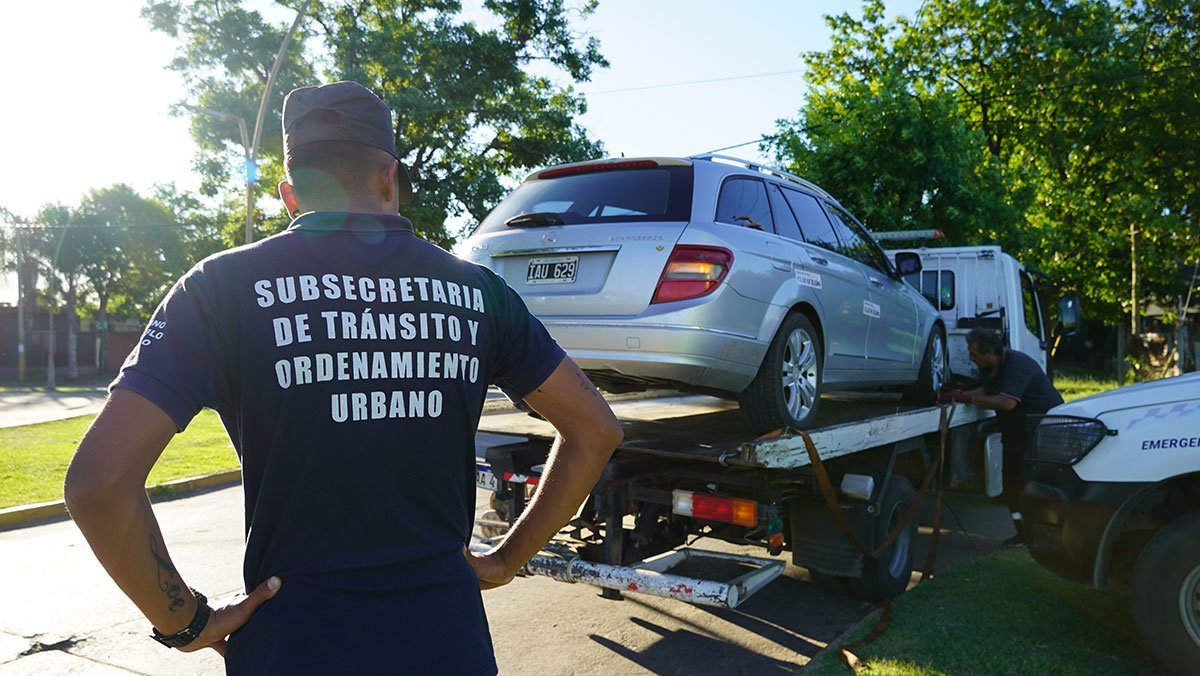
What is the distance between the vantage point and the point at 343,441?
4.78 feet

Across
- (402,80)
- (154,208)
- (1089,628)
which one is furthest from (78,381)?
(1089,628)

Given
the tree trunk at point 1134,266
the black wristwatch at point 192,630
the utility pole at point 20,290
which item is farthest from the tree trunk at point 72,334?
the black wristwatch at point 192,630

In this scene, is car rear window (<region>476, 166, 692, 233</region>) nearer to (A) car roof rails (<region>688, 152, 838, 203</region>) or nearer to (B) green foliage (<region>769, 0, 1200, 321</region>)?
(A) car roof rails (<region>688, 152, 838, 203</region>)

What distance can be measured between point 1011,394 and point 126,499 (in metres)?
6.96

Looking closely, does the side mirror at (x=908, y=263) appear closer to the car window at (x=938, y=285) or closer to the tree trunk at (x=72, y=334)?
the car window at (x=938, y=285)

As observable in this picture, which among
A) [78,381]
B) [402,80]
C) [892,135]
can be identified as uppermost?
[402,80]

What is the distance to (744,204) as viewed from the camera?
17.0 ft

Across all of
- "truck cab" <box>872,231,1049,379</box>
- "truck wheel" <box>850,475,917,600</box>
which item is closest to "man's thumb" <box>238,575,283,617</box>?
"truck wheel" <box>850,475,917,600</box>

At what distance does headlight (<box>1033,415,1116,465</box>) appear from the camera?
176 inches

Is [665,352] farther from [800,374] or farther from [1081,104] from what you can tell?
[1081,104]

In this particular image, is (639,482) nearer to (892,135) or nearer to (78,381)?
(892,135)

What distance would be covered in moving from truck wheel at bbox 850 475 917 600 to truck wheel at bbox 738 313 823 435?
702 mm

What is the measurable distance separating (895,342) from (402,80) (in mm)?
17390

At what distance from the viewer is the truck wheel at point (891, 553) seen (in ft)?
17.0
